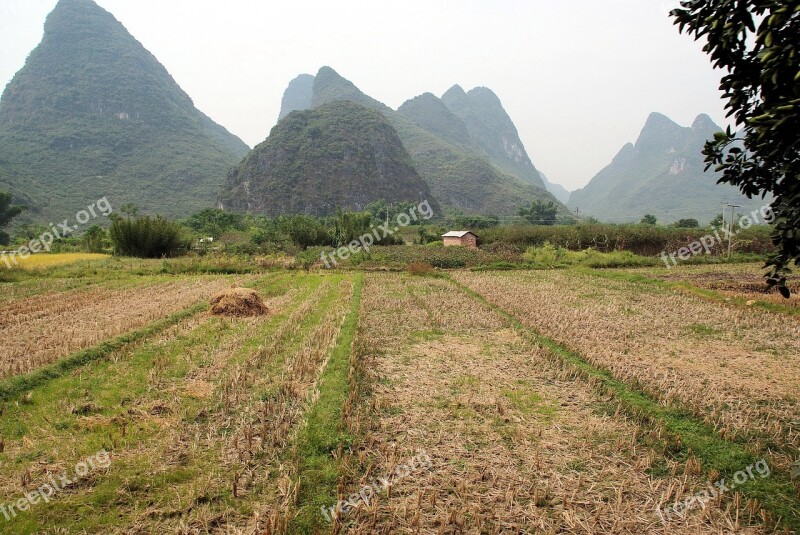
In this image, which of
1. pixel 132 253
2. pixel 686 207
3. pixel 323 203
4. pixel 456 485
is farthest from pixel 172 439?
pixel 686 207

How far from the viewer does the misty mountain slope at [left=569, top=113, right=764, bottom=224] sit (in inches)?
4304

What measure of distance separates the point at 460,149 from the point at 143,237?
111 meters

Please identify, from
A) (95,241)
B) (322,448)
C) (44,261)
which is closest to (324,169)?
(95,241)

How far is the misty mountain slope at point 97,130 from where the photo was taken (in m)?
66.4

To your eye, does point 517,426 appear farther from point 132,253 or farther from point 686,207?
point 686,207

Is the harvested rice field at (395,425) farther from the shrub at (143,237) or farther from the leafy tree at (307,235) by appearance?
the leafy tree at (307,235)

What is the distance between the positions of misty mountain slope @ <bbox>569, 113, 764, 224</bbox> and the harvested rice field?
3736 inches

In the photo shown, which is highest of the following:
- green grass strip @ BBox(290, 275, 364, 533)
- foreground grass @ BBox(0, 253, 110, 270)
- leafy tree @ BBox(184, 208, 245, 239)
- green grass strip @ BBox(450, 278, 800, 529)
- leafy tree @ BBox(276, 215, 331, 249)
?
leafy tree @ BBox(184, 208, 245, 239)

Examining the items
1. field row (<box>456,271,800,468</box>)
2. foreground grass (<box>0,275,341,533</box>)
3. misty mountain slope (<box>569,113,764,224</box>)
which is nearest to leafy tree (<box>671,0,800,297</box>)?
field row (<box>456,271,800,468</box>)

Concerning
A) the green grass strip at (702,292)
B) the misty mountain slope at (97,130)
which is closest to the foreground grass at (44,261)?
the green grass strip at (702,292)

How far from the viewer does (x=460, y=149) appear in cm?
12594

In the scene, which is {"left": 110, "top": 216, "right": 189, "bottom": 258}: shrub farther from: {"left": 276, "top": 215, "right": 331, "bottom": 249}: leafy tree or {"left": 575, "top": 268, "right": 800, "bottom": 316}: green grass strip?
{"left": 575, "top": 268, "right": 800, "bottom": 316}: green grass strip

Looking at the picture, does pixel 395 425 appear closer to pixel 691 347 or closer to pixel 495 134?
pixel 691 347

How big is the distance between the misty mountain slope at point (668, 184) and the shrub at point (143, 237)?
9293 cm
